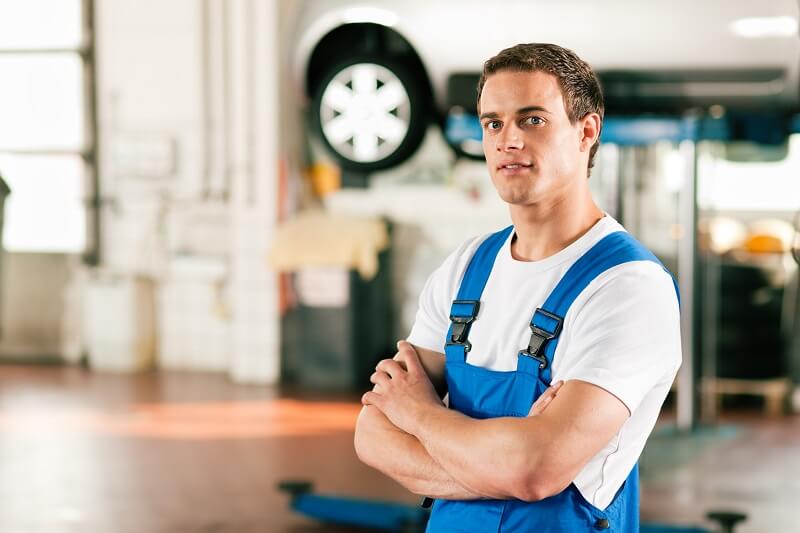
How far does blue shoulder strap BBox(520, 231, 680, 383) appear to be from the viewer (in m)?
1.57

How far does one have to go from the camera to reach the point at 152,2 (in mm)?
7605

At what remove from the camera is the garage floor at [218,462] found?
4.30 m

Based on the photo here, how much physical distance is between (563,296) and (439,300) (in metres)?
0.28

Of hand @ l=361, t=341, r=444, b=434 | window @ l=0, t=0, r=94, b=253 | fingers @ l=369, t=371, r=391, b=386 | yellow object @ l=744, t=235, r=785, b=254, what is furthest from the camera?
window @ l=0, t=0, r=94, b=253

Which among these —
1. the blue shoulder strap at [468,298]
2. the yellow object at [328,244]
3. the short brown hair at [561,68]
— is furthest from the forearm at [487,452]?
the yellow object at [328,244]

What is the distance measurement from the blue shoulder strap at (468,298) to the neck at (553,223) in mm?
83

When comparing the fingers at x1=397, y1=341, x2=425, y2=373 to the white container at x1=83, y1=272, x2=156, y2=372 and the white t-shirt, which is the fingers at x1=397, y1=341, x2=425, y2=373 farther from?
the white container at x1=83, y1=272, x2=156, y2=372

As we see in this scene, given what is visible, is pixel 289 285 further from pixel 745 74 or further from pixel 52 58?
pixel 745 74

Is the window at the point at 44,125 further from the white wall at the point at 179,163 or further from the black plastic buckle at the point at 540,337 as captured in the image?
the black plastic buckle at the point at 540,337

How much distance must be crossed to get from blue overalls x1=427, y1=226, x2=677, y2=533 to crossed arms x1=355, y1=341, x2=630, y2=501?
34 millimetres

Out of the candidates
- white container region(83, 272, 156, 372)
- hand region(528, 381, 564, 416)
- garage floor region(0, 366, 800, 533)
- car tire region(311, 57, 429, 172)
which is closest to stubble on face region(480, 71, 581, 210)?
hand region(528, 381, 564, 416)

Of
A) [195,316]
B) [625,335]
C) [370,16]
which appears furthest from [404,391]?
[195,316]

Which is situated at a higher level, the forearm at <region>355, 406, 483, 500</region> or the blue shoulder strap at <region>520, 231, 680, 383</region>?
the blue shoulder strap at <region>520, 231, 680, 383</region>

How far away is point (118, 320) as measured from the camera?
24.8 ft
